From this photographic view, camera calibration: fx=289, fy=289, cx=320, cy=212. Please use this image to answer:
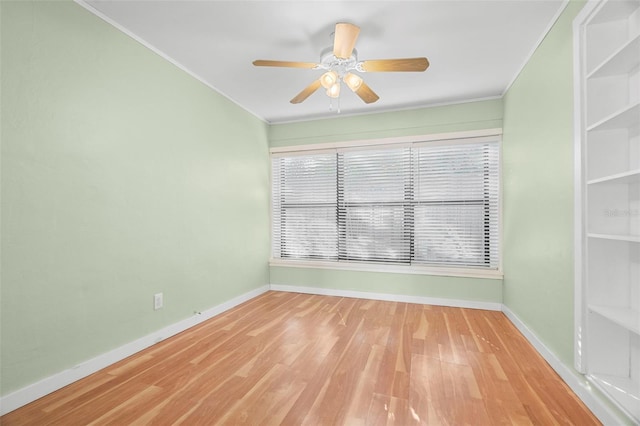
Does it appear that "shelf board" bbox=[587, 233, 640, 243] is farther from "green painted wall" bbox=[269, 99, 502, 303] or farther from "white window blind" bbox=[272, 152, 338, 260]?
"white window blind" bbox=[272, 152, 338, 260]

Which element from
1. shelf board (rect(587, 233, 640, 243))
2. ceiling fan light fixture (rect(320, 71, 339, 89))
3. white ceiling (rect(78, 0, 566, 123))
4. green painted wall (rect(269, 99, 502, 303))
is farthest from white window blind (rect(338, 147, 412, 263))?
shelf board (rect(587, 233, 640, 243))

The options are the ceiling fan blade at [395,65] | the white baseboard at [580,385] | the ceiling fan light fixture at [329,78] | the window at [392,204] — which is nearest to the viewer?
the white baseboard at [580,385]

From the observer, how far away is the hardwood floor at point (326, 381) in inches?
61.5

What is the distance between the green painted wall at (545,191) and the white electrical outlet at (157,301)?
3026mm

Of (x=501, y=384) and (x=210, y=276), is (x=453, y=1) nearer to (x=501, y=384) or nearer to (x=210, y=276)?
(x=501, y=384)

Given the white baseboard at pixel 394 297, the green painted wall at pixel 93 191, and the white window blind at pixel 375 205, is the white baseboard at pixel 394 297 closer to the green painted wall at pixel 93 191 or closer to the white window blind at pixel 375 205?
the white window blind at pixel 375 205

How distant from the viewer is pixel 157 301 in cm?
246

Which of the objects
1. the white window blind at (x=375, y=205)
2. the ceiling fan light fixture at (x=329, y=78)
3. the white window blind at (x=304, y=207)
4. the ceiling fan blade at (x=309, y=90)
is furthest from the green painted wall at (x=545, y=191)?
the white window blind at (x=304, y=207)

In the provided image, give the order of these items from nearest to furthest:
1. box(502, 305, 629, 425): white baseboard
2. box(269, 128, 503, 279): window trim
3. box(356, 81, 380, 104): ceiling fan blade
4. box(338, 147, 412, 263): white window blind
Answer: box(502, 305, 629, 425): white baseboard → box(356, 81, 380, 104): ceiling fan blade → box(269, 128, 503, 279): window trim → box(338, 147, 412, 263): white window blind

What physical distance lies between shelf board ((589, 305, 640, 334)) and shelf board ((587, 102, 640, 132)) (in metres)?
0.98

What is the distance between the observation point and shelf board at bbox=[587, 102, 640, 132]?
1335mm

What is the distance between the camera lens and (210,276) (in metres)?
3.08

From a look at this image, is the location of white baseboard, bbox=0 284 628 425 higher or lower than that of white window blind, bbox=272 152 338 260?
lower

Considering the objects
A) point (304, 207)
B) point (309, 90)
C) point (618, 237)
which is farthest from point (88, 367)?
point (618, 237)
